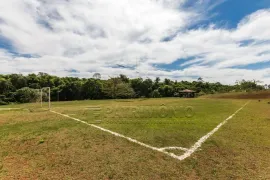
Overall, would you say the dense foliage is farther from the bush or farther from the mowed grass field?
the mowed grass field

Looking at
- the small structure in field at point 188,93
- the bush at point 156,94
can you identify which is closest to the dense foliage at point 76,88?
the bush at point 156,94

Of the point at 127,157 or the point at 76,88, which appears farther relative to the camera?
the point at 76,88

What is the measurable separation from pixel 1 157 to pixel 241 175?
674cm

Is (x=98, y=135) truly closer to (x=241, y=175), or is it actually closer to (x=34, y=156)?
(x=34, y=156)

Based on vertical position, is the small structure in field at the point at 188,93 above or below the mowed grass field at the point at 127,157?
above

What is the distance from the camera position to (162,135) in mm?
8703

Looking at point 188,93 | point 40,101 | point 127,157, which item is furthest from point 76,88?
point 127,157

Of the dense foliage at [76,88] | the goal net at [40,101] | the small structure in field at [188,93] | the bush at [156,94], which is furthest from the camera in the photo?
the bush at [156,94]

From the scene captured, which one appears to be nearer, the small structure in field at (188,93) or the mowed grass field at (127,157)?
the mowed grass field at (127,157)

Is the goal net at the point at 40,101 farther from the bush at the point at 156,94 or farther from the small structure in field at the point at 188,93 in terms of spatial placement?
the small structure in field at the point at 188,93

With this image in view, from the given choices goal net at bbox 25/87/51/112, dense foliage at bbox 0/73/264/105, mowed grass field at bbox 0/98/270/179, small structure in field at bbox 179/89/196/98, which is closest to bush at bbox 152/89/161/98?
dense foliage at bbox 0/73/264/105

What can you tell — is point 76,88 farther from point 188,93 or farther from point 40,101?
point 188,93

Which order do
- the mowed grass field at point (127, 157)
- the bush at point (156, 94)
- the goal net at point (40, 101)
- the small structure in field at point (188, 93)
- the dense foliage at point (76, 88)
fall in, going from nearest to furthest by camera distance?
the mowed grass field at point (127, 157), the goal net at point (40, 101), the dense foliage at point (76, 88), the small structure in field at point (188, 93), the bush at point (156, 94)

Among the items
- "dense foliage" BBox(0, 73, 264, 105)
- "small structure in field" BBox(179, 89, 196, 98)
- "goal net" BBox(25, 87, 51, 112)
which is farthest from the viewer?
"small structure in field" BBox(179, 89, 196, 98)
